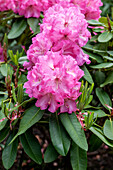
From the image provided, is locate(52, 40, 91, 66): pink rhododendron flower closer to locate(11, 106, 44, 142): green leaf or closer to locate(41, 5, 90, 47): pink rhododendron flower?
locate(41, 5, 90, 47): pink rhododendron flower

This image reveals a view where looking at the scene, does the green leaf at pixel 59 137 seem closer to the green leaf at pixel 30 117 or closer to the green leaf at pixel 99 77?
the green leaf at pixel 30 117

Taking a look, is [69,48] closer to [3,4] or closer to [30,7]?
[30,7]

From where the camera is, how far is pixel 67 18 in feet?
3.51

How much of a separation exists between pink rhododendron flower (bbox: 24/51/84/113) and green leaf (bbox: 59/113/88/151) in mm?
76

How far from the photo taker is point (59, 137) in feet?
3.21

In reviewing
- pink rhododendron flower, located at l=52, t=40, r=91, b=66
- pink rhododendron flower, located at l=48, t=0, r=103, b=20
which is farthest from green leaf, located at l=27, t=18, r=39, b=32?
pink rhododendron flower, located at l=52, t=40, r=91, b=66

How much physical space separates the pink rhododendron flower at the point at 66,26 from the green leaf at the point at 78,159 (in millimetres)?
505

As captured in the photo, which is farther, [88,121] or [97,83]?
[97,83]

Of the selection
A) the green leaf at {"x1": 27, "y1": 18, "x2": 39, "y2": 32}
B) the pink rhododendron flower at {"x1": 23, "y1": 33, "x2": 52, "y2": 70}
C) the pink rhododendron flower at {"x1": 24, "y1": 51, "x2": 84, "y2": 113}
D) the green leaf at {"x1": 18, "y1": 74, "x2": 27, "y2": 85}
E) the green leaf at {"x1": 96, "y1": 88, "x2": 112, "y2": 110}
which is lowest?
the green leaf at {"x1": 96, "y1": 88, "x2": 112, "y2": 110}

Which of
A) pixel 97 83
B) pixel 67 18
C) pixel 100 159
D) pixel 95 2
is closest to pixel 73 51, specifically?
pixel 67 18

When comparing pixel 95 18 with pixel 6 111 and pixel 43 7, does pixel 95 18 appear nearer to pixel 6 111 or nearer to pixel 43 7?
pixel 43 7

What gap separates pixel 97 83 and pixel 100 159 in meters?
1.56

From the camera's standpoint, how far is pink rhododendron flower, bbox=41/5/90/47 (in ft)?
3.40

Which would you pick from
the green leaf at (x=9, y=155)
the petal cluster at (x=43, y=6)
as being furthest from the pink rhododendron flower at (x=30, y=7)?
the green leaf at (x=9, y=155)
